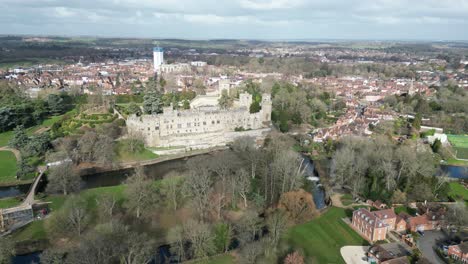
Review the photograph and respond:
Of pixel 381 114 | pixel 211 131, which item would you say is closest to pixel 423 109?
pixel 381 114

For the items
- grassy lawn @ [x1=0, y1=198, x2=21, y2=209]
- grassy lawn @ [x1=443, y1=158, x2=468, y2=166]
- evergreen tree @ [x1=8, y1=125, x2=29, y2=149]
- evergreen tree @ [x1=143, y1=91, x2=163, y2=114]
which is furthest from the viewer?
evergreen tree @ [x1=143, y1=91, x2=163, y2=114]

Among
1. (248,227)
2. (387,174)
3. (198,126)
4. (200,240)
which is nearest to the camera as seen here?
(200,240)

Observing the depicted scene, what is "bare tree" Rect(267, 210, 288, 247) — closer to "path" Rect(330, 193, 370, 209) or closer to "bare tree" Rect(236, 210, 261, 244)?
"bare tree" Rect(236, 210, 261, 244)

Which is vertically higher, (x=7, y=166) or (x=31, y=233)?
(x=7, y=166)

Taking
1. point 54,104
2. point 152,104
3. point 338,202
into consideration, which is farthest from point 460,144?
point 54,104

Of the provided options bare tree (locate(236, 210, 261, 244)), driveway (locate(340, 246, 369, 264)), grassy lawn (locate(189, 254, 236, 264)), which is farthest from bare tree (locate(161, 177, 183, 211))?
driveway (locate(340, 246, 369, 264))

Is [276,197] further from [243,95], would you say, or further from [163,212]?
[243,95]

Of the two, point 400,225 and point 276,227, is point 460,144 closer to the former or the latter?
point 400,225
